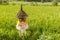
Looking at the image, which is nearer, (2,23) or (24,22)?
(24,22)

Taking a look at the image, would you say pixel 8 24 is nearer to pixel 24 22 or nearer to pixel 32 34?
pixel 32 34

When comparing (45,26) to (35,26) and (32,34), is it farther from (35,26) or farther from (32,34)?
(32,34)

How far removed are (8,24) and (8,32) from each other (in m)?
1.30

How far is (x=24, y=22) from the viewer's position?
2.84m

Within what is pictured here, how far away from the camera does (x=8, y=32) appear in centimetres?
670

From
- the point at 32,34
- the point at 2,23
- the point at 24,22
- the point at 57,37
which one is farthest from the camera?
the point at 2,23

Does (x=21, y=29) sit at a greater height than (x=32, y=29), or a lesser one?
greater

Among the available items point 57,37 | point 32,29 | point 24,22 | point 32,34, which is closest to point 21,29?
point 24,22

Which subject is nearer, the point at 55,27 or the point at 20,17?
the point at 20,17

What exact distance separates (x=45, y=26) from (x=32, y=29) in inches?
17.8

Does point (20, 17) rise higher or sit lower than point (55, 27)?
higher

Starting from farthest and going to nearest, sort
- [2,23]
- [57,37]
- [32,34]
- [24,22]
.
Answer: [2,23], [32,34], [57,37], [24,22]

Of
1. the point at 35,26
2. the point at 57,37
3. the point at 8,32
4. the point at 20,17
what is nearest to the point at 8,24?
the point at 35,26

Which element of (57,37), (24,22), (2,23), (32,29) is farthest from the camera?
(2,23)
